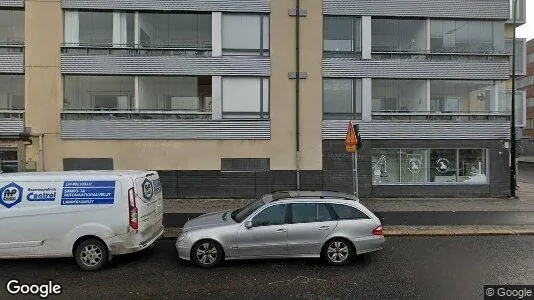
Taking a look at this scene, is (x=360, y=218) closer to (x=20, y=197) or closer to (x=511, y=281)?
(x=511, y=281)

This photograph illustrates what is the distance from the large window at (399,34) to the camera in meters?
15.5

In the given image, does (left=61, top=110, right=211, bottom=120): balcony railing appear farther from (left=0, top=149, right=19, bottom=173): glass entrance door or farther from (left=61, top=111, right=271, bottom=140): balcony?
(left=0, top=149, right=19, bottom=173): glass entrance door

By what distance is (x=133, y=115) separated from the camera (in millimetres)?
14680

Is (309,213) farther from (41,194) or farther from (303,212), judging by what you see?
(41,194)

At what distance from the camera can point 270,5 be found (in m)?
14.9

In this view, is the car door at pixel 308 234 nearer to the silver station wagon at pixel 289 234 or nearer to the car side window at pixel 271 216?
the silver station wagon at pixel 289 234

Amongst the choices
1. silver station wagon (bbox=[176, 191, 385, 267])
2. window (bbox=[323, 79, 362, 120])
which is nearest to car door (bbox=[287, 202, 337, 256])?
silver station wagon (bbox=[176, 191, 385, 267])

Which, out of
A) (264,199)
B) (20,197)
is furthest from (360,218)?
(20,197)

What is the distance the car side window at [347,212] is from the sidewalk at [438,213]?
2580 millimetres

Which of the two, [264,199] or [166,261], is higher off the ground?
[264,199]

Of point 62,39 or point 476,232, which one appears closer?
point 476,232

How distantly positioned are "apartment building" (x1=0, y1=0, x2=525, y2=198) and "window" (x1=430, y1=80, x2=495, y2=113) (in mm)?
85

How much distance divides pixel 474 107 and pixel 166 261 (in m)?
14.4

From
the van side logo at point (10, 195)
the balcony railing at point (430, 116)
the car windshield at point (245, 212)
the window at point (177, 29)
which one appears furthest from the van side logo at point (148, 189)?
the balcony railing at point (430, 116)
